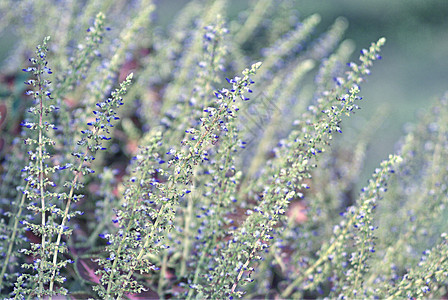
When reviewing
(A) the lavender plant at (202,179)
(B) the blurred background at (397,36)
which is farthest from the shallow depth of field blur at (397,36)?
(A) the lavender plant at (202,179)

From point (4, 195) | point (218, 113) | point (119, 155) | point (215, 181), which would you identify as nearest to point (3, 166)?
point (4, 195)

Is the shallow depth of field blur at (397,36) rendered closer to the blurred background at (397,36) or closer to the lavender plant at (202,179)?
the blurred background at (397,36)

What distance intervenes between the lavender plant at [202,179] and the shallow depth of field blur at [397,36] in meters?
1.06

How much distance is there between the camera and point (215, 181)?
29.0 inches

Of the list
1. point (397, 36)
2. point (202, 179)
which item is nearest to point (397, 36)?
point (397, 36)

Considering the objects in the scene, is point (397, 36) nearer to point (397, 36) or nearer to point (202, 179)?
point (397, 36)

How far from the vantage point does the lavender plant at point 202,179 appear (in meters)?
0.59

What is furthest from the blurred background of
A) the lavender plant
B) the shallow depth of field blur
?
the lavender plant

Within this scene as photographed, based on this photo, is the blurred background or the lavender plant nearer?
the lavender plant

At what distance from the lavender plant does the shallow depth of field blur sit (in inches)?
→ 41.7

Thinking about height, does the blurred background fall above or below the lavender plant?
above

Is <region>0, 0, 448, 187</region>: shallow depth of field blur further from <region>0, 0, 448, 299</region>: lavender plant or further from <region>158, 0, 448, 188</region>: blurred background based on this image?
<region>0, 0, 448, 299</region>: lavender plant

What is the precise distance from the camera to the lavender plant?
594 millimetres

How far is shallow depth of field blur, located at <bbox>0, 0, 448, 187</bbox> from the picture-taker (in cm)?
228
